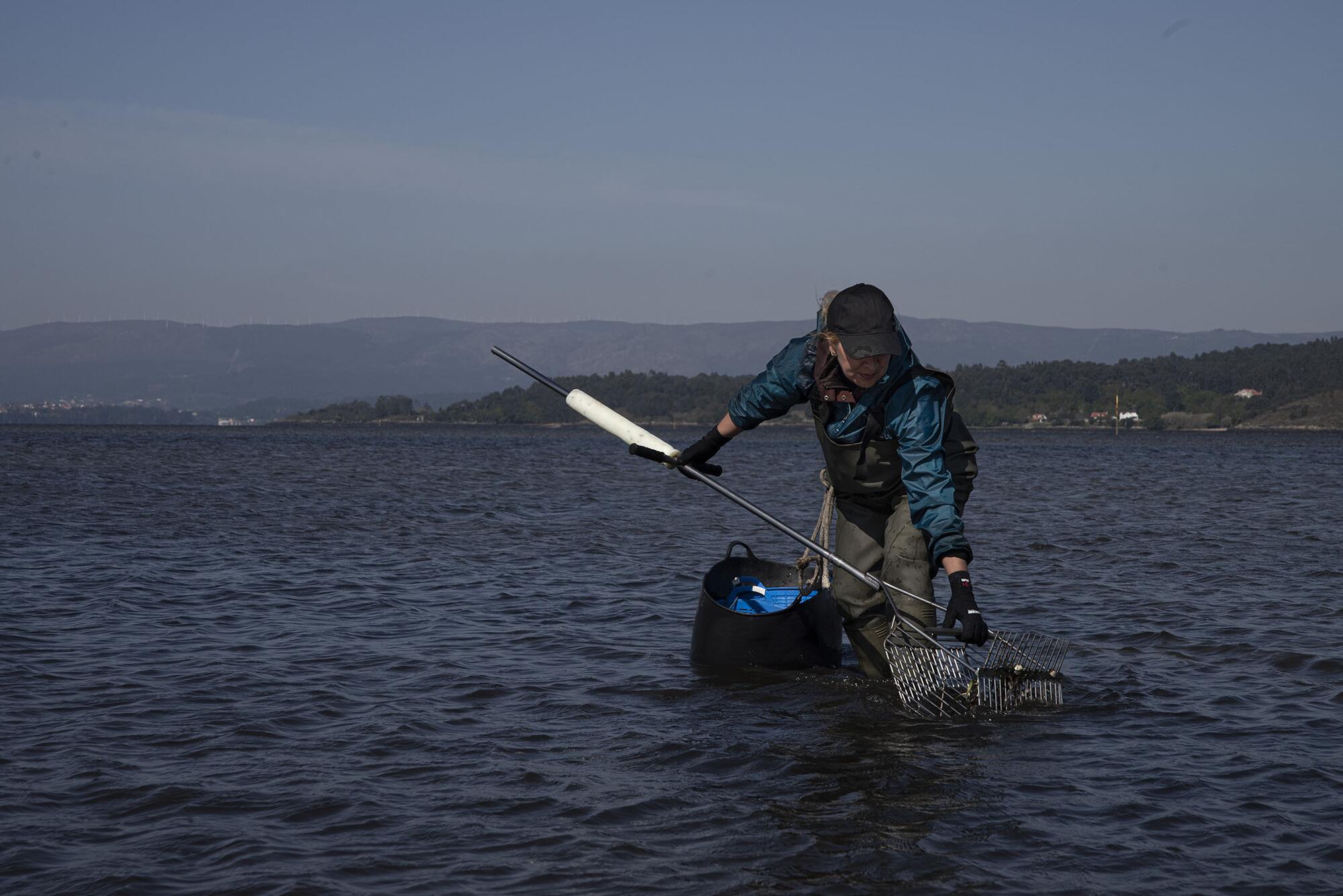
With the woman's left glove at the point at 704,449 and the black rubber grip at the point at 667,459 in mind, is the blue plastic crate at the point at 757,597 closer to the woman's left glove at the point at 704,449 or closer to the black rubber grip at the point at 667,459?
the black rubber grip at the point at 667,459

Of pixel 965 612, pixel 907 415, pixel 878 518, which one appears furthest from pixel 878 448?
pixel 965 612

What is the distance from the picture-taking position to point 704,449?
799 centimetres

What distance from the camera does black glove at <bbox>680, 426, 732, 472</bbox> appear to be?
7.88 metres

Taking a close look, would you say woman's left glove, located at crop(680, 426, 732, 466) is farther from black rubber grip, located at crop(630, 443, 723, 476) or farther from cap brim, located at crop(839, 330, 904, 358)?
cap brim, located at crop(839, 330, 904, 358)

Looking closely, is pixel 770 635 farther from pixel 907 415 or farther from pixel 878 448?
pixel 907 415

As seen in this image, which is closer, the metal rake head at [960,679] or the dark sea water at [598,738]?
the dark sea water at [598,738]

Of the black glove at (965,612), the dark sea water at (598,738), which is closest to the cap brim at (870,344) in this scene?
the black glove at (965,612)

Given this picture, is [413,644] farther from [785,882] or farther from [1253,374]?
[1253,374]

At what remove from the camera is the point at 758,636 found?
914 cm

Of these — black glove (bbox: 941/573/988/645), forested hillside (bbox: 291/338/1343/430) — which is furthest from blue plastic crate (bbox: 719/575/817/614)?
forested hillside (bbox: 291/338/1343/430)

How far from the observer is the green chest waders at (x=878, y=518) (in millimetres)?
7418

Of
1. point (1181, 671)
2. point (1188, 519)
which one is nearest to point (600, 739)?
point (1181, 671)

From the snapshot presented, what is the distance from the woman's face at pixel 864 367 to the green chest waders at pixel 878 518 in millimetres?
335

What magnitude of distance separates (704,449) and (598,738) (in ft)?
6.51
